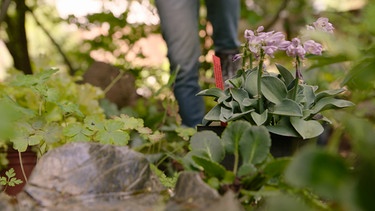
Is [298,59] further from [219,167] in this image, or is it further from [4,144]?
[4,144]

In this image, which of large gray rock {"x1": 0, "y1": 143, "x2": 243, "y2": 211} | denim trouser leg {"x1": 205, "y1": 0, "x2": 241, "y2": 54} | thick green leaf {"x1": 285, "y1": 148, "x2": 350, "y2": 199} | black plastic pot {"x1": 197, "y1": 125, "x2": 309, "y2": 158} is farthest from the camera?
denim trouser leg {"x1": 205, "y1": 0, "x2": 241, "y2": 54}

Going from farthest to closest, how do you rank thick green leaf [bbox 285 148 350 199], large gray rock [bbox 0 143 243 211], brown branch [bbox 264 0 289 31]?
brown branch [bbox 264 0 289 31] < large gray rock [bbox 0 143 243 211] < thick green leaf [bbox 285 148 350 199]

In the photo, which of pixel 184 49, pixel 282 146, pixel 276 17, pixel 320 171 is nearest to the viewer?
pixel 320 171

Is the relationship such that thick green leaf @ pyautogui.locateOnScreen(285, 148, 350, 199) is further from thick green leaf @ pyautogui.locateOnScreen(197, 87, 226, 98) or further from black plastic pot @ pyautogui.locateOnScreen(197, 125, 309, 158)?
thick green leaf @ pyautogui.locateOnScreen(197, 87, 226, 98)

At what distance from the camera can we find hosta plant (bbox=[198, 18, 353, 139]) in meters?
1.18

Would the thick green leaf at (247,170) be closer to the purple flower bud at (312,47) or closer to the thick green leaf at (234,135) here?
the thick green leaf at (234,135)

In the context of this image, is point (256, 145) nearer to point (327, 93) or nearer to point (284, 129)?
point (284, 129)

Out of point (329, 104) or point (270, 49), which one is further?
point (329, 104)

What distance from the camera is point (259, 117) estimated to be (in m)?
1.23

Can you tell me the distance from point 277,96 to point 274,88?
2cm

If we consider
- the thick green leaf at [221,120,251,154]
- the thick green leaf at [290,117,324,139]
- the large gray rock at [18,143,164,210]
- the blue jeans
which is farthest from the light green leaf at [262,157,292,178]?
the blue jeans

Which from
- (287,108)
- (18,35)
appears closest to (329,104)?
(287,108)

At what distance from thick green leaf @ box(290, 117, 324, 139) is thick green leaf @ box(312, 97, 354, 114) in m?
0.06

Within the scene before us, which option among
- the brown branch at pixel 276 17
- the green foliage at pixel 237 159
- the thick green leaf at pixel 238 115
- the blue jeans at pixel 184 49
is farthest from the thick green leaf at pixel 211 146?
the brown branch at pixel 276 17
